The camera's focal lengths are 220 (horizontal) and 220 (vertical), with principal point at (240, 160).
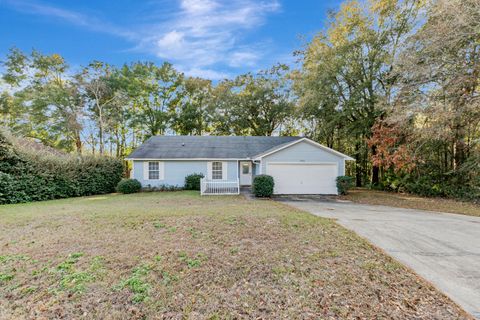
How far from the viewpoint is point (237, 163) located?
1664 centimetres

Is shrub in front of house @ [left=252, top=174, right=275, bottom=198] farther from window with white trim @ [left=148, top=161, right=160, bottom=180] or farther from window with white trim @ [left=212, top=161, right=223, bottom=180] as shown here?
window with white trim @ [left=148, top=161, right=160, bottom=180]

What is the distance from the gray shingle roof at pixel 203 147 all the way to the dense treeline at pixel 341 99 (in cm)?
499

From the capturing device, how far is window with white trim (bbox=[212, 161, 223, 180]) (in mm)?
16578

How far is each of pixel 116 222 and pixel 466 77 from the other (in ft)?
51.2

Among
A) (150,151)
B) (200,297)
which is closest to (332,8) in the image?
(150,151)

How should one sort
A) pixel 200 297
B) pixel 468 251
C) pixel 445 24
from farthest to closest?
1. pixel 445 24
2. pixel 468 251
3. pixel 200 297

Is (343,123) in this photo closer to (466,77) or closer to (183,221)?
(466,77)

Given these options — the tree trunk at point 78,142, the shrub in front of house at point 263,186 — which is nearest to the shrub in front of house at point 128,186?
the shrub in front of house at point 263,186

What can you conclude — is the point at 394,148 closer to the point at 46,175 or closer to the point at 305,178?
the point at 305,178

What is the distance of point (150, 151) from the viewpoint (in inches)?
654

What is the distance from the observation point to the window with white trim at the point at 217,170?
1658cm

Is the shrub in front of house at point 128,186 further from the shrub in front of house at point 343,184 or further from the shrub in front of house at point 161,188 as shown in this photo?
the shrub in front of house at point 343,184

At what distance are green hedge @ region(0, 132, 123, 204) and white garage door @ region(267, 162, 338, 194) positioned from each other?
465 inches

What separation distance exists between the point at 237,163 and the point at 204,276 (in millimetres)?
13225
